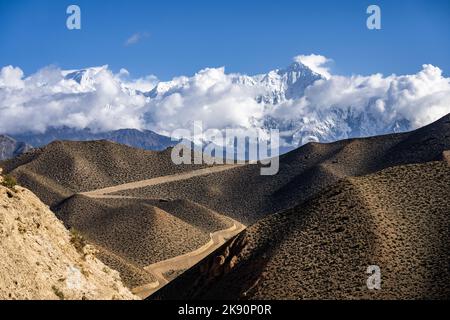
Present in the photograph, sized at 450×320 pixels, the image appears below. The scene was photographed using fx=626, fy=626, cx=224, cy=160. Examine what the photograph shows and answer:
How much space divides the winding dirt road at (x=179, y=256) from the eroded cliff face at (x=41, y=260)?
26194mm

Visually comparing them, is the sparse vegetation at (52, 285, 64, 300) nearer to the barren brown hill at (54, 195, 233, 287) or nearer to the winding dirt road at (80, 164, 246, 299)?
the winding dirt road at (80, 164, 246, 299)

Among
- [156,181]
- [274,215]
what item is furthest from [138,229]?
[156,181]

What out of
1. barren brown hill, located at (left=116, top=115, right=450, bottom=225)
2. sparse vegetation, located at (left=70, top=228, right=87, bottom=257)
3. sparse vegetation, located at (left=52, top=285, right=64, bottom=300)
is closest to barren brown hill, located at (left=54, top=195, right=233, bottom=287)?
barren brown hill, located at (left=116, top=115, right=450, bottom=225)

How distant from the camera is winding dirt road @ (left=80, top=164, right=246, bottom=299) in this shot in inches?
2758

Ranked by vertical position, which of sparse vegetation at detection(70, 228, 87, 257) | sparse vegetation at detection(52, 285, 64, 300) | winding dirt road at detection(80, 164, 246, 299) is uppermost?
sparse vegetation at detection(70, 228, 87, 257)

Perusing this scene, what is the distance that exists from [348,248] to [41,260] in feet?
67.4

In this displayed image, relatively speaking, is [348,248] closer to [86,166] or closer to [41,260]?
[41,260]

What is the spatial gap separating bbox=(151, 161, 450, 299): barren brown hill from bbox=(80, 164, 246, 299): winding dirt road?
16.2 m

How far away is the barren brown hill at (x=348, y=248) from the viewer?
3872 centimetres

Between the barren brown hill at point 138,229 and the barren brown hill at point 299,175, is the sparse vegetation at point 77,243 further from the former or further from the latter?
the barren brown hill at point 299,175
